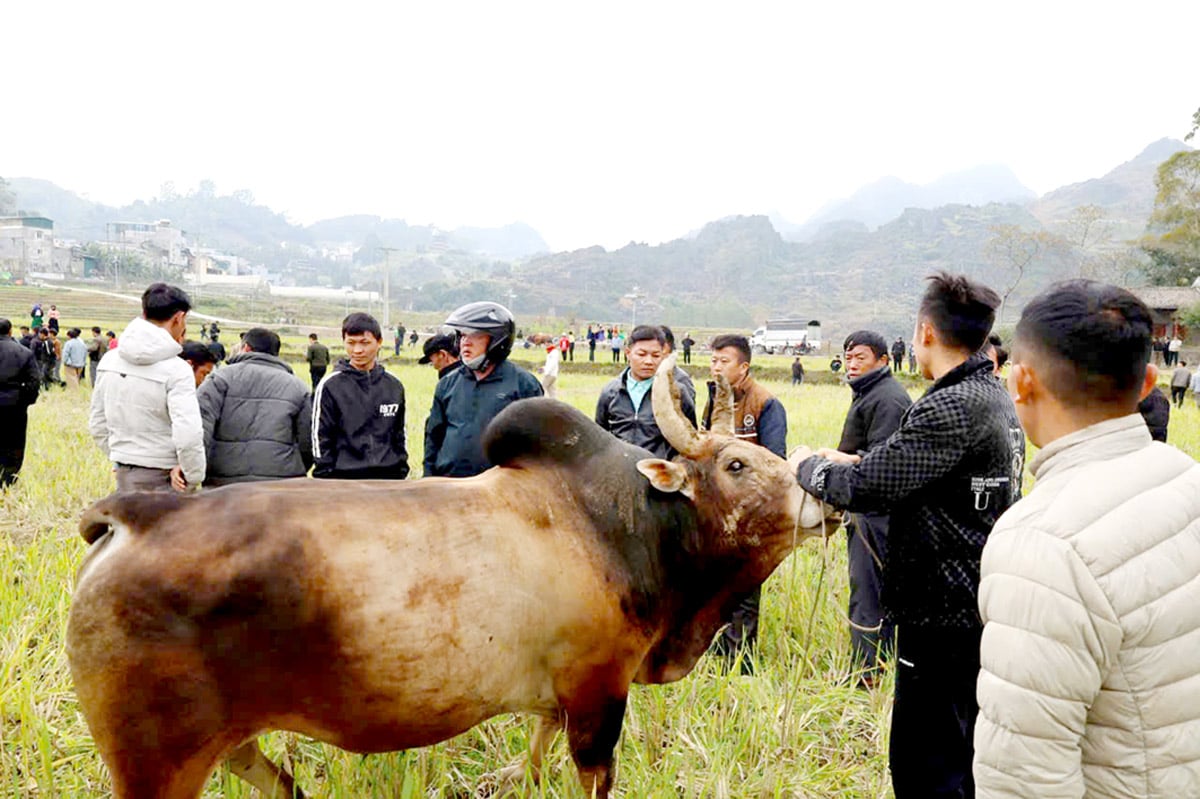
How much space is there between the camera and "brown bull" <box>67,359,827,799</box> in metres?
2.31

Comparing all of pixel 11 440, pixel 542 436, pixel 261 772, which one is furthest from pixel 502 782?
pixel 11 440

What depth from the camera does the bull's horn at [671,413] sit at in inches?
120

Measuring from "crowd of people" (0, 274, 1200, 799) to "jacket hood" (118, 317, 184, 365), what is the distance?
0.5 inches

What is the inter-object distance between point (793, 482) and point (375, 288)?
128 m

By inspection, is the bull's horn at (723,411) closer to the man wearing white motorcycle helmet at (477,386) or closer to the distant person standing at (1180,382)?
the man wearing white motorcycle helmet at (477,386)

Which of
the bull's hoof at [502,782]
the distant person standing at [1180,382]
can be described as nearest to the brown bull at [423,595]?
the bull's hoof at [502,782]

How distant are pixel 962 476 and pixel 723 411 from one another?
3.17 feet

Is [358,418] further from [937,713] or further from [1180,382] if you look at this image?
[1180,382]

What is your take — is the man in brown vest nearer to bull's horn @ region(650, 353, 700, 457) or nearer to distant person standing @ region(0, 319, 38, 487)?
bull's horn @ region(650, 353, 700, 457)

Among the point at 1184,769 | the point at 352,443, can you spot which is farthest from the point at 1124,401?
the point at 352,443

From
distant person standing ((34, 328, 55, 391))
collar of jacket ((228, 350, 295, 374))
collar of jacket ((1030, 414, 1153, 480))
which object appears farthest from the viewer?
distant person standing ((34, 328, 55, 391))

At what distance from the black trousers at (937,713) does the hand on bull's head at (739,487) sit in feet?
1.74

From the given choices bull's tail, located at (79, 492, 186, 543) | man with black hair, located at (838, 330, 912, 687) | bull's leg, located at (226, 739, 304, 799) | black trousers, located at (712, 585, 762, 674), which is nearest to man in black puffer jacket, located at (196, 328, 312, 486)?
bull's leg, located at (226, 739, 304, 799)

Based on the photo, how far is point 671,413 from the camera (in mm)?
3080
